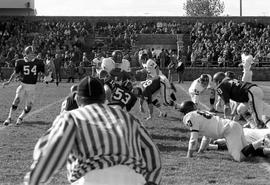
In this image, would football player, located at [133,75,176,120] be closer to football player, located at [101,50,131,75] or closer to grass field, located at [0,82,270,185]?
grass field, located at [0,82,270,185]

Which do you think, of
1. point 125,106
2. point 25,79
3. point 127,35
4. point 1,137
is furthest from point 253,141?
point 127,35

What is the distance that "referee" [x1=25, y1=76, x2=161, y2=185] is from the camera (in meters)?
3.03

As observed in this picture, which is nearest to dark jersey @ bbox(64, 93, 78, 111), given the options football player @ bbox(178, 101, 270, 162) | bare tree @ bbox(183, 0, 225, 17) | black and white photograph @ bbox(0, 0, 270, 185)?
black and white photograph @ bbox(0, 0, 270, 185)

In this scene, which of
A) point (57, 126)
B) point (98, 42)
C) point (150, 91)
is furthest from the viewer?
point (98, 42)

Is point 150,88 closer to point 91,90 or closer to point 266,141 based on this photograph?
point 266,141

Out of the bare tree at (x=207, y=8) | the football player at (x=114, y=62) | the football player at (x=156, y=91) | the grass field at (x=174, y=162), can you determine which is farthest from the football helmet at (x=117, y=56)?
the bare tree at (x=207, y=8)

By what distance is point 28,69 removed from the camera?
11672 millimetres

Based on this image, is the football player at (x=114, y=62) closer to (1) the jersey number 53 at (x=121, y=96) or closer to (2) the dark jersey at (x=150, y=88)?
(1) the jersey number 53 at (x=121, y=96)

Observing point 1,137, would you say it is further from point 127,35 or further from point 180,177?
point 127,35

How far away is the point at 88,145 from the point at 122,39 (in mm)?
33544

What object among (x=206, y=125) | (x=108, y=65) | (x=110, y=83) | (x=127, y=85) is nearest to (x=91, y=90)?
(x=206, y=125)

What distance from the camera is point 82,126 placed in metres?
3.10

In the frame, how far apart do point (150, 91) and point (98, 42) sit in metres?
24.7

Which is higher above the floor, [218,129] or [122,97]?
Result: [122,97]
